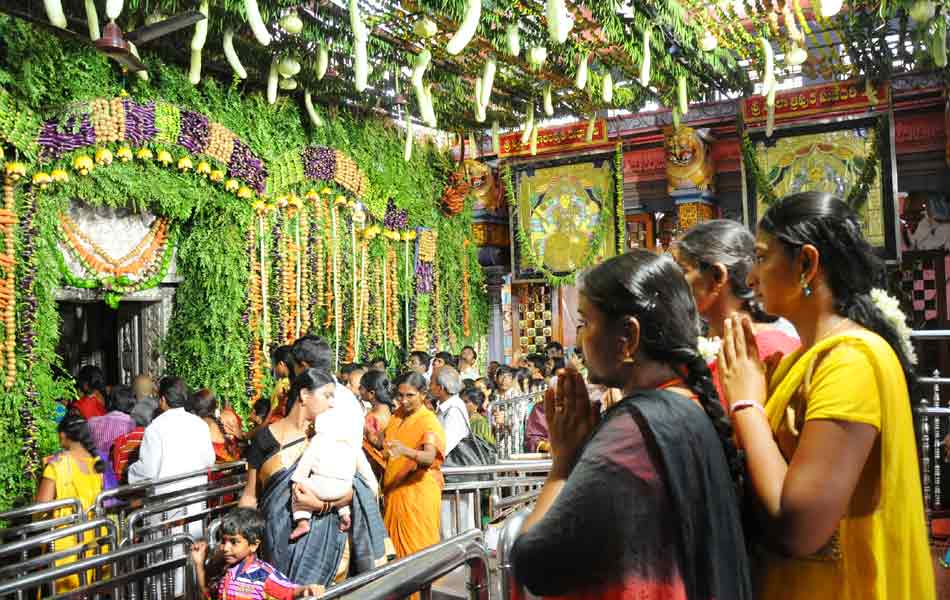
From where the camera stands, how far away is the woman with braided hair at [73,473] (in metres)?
4.56

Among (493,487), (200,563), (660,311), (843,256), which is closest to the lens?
(660,311)

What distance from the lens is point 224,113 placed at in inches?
313

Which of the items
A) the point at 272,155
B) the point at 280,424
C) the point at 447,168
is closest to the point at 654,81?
the point at 447,168

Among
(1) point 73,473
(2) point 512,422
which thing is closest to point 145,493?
(1) point 73,473

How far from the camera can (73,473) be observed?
4.67 metres

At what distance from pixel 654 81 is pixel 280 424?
6.93 metres

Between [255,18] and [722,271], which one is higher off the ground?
[255,18]

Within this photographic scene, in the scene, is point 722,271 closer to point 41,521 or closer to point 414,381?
point 414,381

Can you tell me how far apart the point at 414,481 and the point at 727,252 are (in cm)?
294

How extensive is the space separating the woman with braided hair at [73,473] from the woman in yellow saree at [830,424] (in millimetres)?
4056

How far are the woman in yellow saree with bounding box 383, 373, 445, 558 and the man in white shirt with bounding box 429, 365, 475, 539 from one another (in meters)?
0.27

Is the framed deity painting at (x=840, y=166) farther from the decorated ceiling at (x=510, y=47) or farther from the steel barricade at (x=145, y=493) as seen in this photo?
the steel barricade at (x=145, y=493)

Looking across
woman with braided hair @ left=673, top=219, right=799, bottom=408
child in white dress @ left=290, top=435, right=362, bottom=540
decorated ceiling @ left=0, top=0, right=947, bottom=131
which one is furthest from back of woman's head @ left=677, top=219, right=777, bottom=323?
decorated ceiling @ left=0, top=0, right=947, bottom=131

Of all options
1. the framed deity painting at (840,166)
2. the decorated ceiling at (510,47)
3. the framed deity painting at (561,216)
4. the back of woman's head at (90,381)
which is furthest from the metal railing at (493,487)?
the framed deity painting at (840,166)
